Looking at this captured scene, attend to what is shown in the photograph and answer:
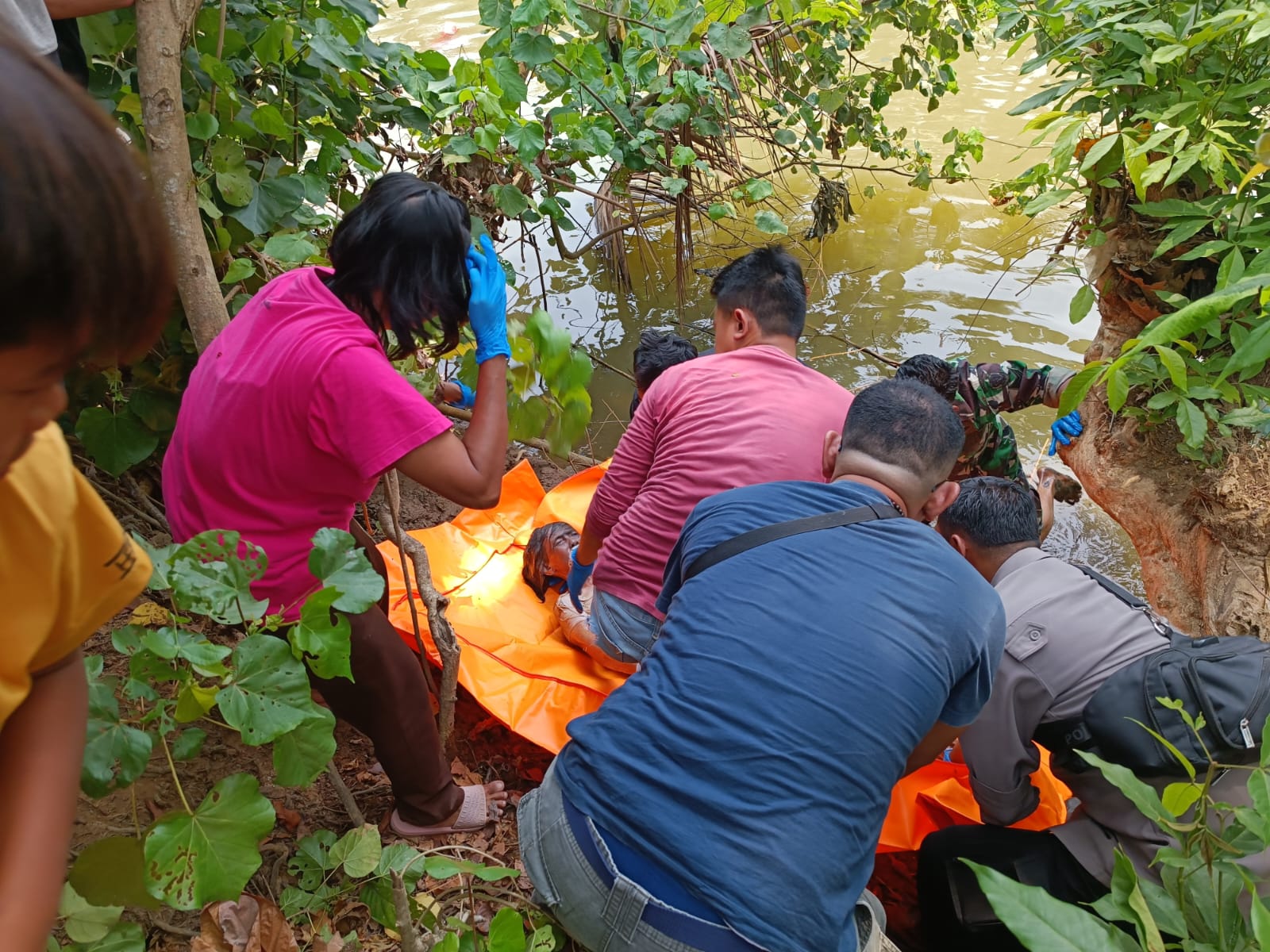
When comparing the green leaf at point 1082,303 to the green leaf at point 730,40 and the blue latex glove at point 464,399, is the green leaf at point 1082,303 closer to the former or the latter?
the green leaf at point 730,40

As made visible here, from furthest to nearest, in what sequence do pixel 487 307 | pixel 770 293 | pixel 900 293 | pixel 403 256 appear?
1. pixel 900 293
2. pixel 770 293
3. pixel 487 307
4. pixel 403 256

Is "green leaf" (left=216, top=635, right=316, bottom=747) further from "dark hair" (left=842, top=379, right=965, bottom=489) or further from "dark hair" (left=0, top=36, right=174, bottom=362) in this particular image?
"dark hair" (left=842, top=379, right=965, bottom=489)

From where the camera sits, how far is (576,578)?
3.09 m

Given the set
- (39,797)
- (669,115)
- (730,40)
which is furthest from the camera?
(669,115)

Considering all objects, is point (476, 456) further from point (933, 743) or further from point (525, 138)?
point (525, 138)

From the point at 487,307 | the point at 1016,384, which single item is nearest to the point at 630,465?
the point at 487,307

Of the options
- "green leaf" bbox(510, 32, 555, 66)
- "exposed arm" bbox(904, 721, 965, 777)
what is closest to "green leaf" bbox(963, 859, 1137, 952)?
"exposed arm" bbox(904, 721, 965, 777)

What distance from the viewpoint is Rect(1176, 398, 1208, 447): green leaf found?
7.82 ft

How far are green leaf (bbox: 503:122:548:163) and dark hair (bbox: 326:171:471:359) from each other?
1266 mm

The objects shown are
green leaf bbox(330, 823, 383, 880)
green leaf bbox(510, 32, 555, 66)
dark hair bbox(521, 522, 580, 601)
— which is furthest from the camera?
dark hair bbox(521, 522, 580, 601)

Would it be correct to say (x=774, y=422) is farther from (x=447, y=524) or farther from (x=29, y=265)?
(x=29, y=265)

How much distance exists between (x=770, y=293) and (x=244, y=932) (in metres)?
2.11

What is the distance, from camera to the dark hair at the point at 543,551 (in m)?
3.21

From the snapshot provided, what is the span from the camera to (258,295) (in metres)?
1.78
